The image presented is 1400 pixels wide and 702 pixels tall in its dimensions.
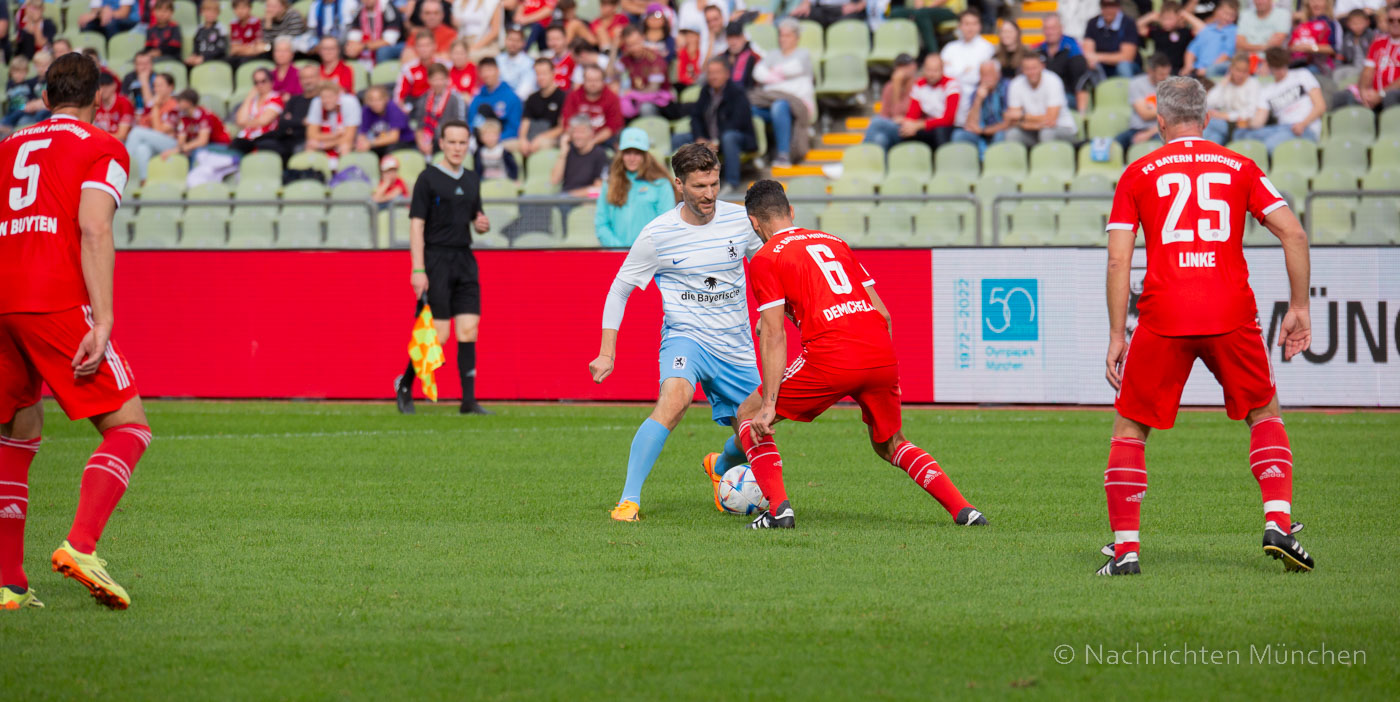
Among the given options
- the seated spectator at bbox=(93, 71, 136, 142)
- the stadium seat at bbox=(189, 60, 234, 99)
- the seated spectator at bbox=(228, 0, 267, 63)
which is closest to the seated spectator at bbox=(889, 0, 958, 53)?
the seated spectator at bbox=(228, 0, 267, 63)

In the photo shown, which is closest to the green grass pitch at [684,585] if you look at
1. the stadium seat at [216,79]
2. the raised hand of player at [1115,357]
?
the raised hand of player at [1115,357]

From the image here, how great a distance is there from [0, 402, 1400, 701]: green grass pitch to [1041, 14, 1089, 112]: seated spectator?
7737mm

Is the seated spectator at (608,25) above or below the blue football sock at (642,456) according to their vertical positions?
above

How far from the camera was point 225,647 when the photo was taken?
15.9 ft

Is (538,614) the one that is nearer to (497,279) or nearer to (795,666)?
(795,666)

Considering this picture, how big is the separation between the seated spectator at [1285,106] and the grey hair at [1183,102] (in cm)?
1072

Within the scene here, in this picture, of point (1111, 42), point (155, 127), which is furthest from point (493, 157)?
point (1111, 42)

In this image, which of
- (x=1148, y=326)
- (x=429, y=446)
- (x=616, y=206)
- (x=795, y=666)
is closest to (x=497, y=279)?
(x=616, y=206)

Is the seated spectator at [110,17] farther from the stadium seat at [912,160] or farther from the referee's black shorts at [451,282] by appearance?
the stadium seat at [912,160]

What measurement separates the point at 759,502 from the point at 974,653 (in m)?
3.25

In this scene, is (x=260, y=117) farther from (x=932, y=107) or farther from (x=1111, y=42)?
(x=1111, y=42)

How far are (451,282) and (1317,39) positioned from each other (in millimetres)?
10270

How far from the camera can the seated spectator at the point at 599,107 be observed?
57.9 ft

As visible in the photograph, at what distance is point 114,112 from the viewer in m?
20.7
